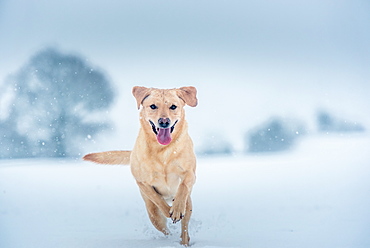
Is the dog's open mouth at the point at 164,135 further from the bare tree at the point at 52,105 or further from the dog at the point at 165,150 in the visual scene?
the bare tree at the point at 52,105

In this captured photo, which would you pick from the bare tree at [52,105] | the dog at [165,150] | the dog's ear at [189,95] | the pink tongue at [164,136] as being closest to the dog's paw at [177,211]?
the dog at [165,150]

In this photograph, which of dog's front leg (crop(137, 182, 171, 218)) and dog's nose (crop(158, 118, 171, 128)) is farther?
dog's front leg (crop(137, 182, 171, 218))

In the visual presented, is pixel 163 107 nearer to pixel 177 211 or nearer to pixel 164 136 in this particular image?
pixel 164 136

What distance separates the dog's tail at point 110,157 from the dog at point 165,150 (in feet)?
0.96

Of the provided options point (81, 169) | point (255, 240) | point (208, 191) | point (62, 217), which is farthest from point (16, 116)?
point (255, 240)

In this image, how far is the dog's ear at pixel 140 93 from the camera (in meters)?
1.74

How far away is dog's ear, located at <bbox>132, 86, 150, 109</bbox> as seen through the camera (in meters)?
1.74

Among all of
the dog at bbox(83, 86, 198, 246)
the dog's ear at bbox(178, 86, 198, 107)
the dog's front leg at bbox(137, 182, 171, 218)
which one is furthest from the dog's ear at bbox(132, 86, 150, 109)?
the dog's front leg at bbox(137, 182, 171, 218)

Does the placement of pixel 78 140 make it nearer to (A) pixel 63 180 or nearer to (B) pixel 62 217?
(A) pixel 63 180

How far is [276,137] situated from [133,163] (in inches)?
36.0

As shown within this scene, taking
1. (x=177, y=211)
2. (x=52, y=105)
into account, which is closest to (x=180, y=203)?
(x=177, y=211)

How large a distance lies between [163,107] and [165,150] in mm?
206

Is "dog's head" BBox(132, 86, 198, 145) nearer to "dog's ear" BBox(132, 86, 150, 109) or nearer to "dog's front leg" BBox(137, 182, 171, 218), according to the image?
"dog's ear" BBox(132, 86, 150, 109)

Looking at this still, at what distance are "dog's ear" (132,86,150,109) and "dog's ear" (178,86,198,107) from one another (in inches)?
6.2
